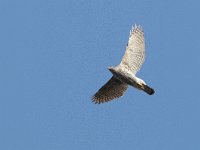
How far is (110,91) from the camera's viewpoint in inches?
1213

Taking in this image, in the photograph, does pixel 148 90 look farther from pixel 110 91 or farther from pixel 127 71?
pixel 110 91

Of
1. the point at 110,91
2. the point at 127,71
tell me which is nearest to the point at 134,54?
the point at 127,71

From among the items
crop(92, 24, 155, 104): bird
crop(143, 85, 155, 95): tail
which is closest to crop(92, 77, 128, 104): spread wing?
crop(92, 24, 155, 104): bird

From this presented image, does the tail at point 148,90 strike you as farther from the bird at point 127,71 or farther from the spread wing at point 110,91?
the spread wing at point 110,91

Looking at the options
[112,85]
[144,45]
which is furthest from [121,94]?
[144,45]

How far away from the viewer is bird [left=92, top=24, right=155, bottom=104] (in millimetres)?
29594

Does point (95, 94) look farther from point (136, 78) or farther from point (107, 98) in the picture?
point (136, 78)

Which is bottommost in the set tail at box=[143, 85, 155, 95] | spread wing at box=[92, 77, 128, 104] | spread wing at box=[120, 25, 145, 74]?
spread wing at box=[92, 77, 128, 104]

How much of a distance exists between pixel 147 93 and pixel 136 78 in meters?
0.92

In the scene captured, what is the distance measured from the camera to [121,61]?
30391mm

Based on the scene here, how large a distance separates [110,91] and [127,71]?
1636 millimetres

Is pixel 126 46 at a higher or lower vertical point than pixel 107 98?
higher

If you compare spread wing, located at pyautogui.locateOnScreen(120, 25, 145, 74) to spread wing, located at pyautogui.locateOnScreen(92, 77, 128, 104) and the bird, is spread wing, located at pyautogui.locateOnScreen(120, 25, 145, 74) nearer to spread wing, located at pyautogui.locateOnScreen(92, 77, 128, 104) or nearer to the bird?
the bird

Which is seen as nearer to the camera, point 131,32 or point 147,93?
point 147,93
